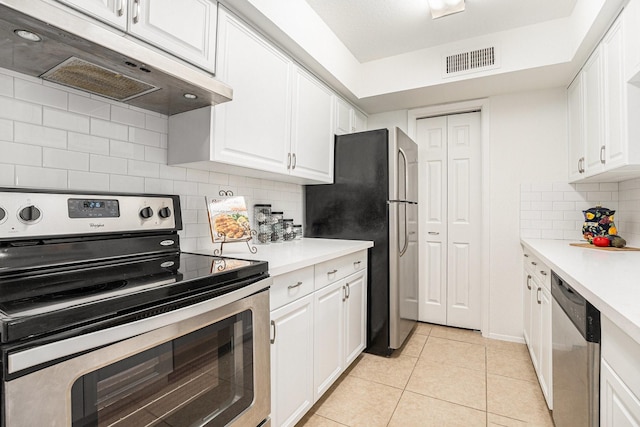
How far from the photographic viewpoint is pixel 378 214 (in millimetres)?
2445

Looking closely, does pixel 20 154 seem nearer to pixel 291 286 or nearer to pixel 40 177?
pixel 40 177

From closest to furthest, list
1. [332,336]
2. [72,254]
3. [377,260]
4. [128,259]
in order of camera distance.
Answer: [72,254]
[128,259]
[332,336]
[377,260]

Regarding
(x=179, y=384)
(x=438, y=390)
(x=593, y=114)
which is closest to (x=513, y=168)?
(x=593, y=114)

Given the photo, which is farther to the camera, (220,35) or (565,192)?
(565,192)

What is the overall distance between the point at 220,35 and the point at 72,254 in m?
1.12

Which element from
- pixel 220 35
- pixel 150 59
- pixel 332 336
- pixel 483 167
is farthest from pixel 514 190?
pixel 150 59

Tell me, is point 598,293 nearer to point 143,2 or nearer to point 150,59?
point 150,59

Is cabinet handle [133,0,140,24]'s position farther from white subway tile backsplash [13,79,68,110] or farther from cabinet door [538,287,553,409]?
cabinet door [538,287,553,409]

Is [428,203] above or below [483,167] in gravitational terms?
below

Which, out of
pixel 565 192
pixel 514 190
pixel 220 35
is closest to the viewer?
pixel 220 35

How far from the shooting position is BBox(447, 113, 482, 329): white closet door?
9.97 ft

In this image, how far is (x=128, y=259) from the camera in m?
1.29

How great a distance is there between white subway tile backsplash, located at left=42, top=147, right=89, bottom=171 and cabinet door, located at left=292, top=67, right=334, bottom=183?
3.61ft

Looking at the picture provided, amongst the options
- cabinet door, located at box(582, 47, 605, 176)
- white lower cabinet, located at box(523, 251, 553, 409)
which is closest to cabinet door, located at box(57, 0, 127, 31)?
white lower cabinet, located at box(523, 251, 553, 409)
